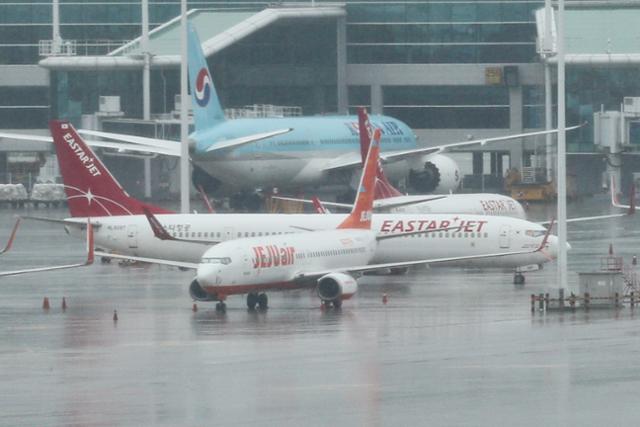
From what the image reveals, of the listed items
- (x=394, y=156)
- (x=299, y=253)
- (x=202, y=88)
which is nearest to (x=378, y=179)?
(x=202, y=88)

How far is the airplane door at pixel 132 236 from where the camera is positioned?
64625mm

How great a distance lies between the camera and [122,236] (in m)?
64.9

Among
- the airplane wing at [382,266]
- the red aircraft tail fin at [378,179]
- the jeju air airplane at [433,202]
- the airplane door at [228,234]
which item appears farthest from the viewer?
the jeju air airplane at [433,202]

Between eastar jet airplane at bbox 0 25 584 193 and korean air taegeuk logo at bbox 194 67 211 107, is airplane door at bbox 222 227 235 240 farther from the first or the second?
korean air taegeuk logo at bbox 194 67 211 107

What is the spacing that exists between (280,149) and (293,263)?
4904 centimetres

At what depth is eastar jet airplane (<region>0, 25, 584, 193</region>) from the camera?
326 feet

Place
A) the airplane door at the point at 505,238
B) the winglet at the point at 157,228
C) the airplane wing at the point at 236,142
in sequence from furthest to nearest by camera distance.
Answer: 1. the airplane wing at the point at 236,142
2. the airplane door at the point at 505,238
3. the winglet at the point at 157,228

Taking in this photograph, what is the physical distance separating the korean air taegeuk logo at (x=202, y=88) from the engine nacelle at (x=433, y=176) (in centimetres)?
1675

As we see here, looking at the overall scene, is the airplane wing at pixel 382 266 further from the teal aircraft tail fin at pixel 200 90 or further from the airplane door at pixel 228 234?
the teal aircraft tail fin at pixel 200 90

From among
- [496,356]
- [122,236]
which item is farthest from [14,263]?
[496,356]

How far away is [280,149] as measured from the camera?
346 ft

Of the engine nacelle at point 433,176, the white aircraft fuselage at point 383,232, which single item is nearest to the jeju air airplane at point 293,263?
the white aircraft fuselage at point 383,232

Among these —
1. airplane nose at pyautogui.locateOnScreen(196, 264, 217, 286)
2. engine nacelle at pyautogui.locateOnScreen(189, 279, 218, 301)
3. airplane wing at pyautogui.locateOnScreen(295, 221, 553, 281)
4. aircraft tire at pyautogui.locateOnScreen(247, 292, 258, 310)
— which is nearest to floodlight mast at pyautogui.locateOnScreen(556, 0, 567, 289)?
airplane wing at pyautogui.locateOnScreen(295, 221, 553, 281)

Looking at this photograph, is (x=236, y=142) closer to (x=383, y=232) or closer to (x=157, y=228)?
(x=383, y=232)
